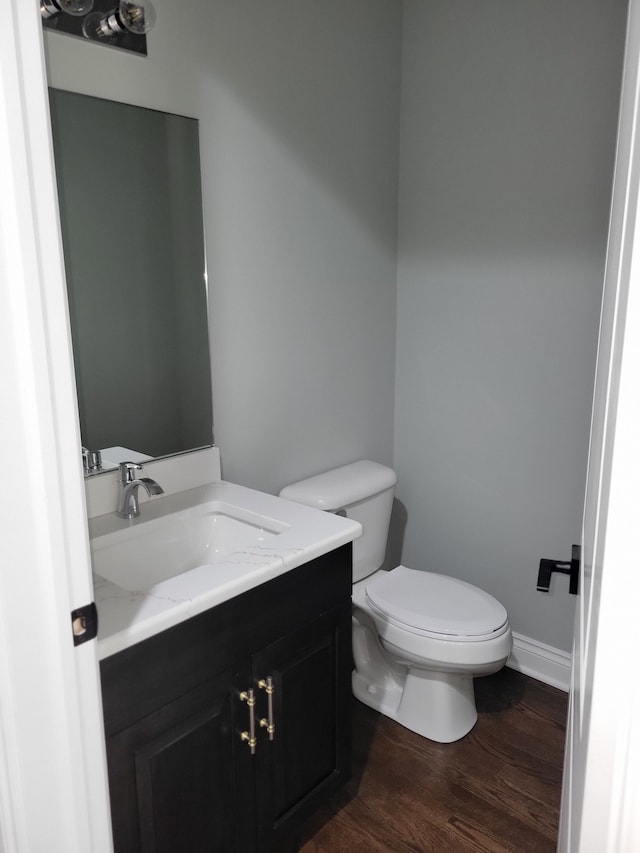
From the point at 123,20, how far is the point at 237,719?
1.58 metres

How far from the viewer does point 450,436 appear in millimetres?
2529

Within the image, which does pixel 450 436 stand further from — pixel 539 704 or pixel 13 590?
pixel 13 590

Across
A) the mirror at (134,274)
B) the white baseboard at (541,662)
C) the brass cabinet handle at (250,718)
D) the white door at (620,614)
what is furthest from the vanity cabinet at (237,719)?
the white baseboard at (541,662)

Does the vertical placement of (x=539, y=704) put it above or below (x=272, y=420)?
below

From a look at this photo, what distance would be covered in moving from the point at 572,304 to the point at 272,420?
1040mm

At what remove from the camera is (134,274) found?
1725mm

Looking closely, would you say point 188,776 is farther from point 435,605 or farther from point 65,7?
point 65,7

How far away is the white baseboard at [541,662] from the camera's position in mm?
2375

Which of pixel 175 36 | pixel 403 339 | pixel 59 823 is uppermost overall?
pixel 175 36

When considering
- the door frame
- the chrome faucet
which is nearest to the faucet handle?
the chrome faucet

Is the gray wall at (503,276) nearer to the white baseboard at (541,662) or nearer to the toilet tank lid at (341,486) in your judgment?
the white baseboard at (541,662)

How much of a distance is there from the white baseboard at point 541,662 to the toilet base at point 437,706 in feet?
1.16

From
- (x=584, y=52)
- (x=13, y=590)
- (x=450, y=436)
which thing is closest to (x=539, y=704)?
(x=450, y=436)

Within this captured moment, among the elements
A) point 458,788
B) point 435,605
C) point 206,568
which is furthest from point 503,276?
point 458,788
